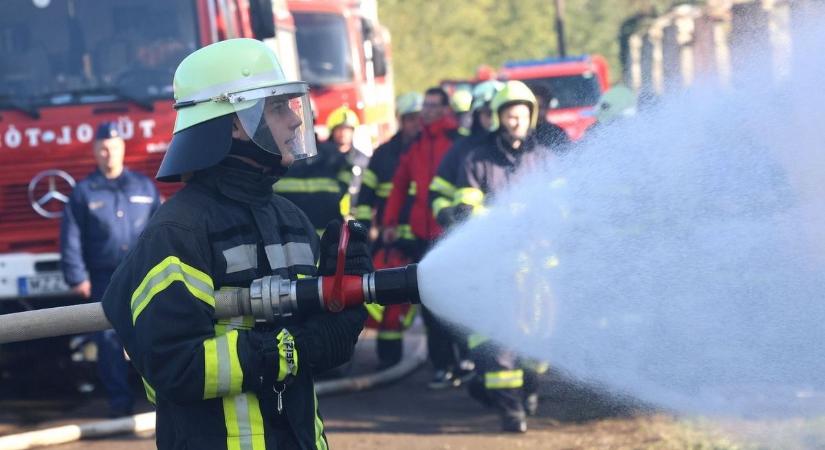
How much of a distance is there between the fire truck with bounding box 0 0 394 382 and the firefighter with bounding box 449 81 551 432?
2.09 metres

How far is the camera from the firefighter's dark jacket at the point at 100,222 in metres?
8.05

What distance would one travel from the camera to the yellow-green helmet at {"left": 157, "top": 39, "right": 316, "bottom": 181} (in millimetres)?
3209

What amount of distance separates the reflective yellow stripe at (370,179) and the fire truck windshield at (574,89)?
37.7 ft

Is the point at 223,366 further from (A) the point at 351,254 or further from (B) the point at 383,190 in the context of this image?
(B) the point at 383,190

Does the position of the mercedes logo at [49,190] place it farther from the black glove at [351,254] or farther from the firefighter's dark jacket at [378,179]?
the black glove at [351,254]

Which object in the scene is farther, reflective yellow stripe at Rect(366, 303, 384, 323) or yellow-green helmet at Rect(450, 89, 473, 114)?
yellow-green helmet at Rect(450, 89, 473, 114)

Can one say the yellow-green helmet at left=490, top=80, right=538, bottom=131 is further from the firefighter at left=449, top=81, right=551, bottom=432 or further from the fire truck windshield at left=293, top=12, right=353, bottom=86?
the fire truck windshield at left=293, top=12, right=353, bottom=86

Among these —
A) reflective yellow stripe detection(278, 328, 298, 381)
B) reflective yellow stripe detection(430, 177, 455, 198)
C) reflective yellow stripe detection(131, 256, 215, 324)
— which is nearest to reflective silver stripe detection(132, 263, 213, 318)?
reflective yellow stripe detection(131, 256, 215, 324)

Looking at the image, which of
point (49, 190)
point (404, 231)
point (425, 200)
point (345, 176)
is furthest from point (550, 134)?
point (49, 190)

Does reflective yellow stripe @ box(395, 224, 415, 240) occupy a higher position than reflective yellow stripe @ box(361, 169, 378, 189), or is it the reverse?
reflective yellow stripe @ box(361, 169, 378, 189)

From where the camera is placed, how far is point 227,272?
3.18m

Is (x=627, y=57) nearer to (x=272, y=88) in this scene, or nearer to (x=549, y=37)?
(x=549, y=37)

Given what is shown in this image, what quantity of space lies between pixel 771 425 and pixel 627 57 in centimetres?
1850

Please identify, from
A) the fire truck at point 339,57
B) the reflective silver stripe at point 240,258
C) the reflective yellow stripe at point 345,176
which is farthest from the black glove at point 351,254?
the fire truck at point 339,57
